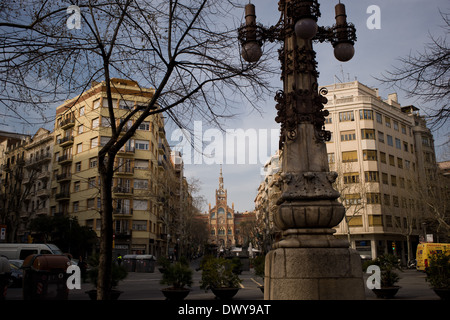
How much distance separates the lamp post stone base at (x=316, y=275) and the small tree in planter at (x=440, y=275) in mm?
4833

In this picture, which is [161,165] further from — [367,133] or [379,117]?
[379,117]

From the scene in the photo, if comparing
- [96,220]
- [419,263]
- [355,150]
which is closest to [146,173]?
[96,220]

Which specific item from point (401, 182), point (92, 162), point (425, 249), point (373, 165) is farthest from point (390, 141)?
point (92, 162)

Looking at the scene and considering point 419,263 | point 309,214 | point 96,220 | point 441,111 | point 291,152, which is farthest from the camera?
point 96,220

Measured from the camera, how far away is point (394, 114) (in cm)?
5288

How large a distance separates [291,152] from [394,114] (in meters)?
51.9

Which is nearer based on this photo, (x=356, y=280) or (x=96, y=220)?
(x=356, y=280)

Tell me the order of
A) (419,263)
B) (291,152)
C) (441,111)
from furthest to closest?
(419,263) < (441,111) < (291,152)

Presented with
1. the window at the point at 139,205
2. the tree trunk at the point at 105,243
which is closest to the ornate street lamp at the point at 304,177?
the tree trunk at the point at 105,243

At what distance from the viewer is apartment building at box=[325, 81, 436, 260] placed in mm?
45781

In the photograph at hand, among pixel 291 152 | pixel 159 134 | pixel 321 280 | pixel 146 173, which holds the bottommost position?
pixel 321 280

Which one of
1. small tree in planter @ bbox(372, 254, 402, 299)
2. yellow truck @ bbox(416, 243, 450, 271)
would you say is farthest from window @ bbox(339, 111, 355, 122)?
small tree in planter @ bbox(372, 254, 402, 299)
